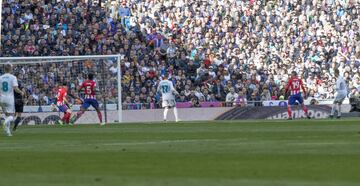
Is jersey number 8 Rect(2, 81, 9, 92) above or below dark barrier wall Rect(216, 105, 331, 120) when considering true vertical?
above

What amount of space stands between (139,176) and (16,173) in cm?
199

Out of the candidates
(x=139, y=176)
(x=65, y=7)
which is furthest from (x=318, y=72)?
(x=139, y=176)

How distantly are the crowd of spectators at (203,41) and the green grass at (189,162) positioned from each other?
25449 mm

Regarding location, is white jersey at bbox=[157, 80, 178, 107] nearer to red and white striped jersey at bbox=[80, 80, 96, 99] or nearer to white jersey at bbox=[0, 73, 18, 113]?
red and white striped jersey at bbox=[80, 80, 96, 99]

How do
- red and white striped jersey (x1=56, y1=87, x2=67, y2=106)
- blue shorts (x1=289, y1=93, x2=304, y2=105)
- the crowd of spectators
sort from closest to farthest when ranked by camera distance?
blue shorts (x1=289, y1=93, x2=304, y2=105)
red and white striped jersey (x1=56, y1=87, x2=67, y2=106)
the crowd of spectators

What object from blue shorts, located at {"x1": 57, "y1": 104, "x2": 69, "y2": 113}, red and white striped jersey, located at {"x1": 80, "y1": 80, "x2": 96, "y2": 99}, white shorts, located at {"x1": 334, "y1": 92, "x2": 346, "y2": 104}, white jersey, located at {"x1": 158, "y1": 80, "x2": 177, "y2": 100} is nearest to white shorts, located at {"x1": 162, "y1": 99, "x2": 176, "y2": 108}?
white jersey, located at {"x1": 158, "y1": 80, "x2": 177, "y2": 100}

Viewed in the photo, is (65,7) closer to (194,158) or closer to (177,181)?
(194,158)

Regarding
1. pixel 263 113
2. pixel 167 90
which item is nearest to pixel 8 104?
pixel 167 90

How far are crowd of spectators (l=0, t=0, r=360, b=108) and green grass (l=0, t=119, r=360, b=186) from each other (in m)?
25.4

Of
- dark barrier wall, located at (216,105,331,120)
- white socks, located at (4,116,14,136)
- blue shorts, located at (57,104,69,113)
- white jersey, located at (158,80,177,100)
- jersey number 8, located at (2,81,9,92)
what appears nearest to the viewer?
white socks, located at (4,116,14,136)

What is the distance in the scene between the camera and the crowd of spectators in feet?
166

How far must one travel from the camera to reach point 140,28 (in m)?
54.1

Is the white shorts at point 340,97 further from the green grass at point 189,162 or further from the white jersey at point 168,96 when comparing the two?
the green grass at point 189,162

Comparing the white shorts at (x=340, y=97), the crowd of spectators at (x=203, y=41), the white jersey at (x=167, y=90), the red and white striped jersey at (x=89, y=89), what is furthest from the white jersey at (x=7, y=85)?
the white shorts at (x=340, y=97)
